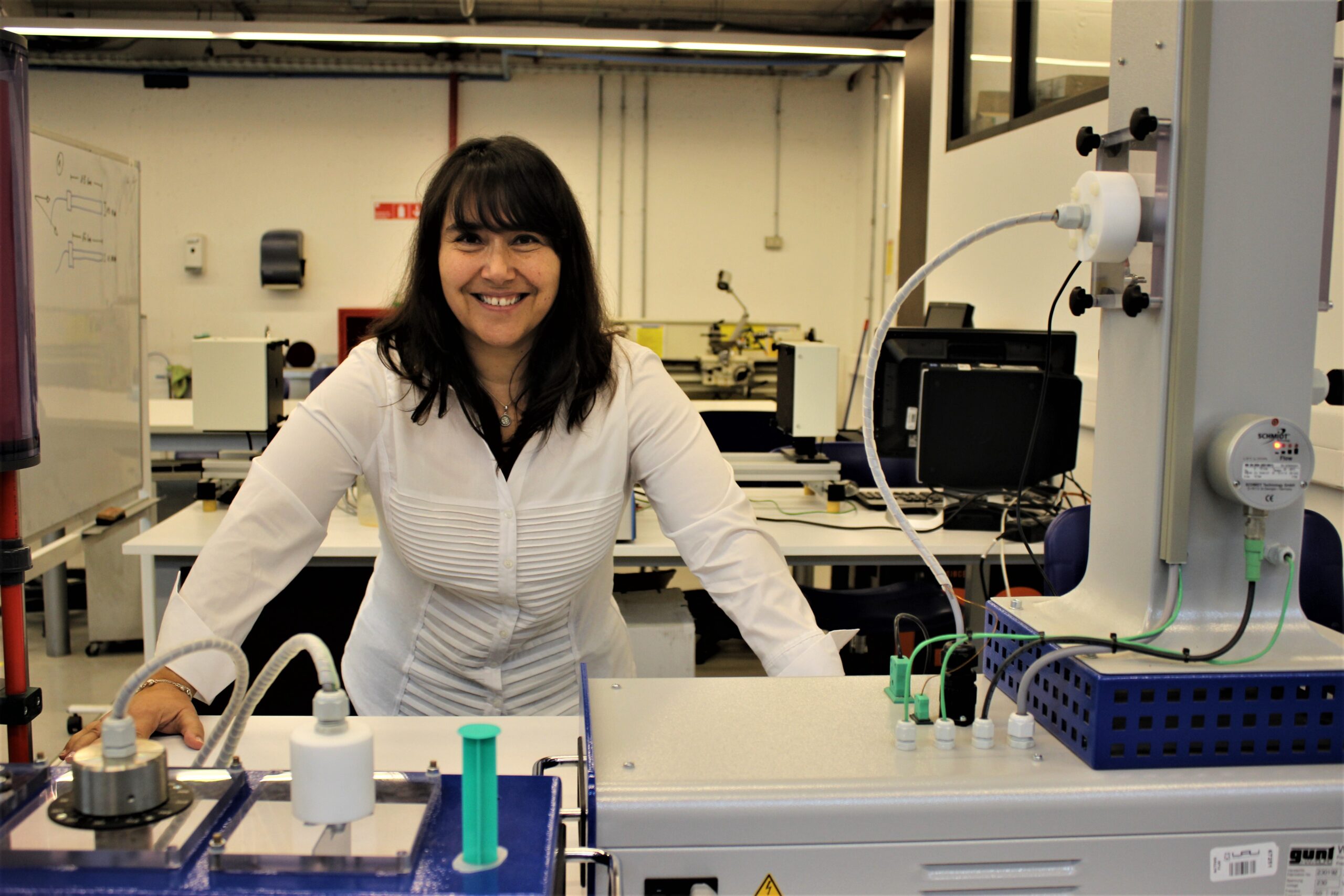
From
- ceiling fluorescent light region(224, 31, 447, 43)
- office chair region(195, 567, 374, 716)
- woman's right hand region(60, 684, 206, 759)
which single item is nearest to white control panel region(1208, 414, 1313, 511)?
woman's right hand region(60, 684, 206, 759)

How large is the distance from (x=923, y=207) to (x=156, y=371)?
15.7 feet

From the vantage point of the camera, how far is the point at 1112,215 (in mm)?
857

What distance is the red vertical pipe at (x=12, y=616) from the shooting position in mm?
1333

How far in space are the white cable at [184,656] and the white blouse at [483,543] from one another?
0.47 metres

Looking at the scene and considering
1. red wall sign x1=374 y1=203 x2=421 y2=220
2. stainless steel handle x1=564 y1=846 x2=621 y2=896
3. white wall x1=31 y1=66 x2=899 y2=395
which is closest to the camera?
stainless steel handle x1=564 y1=846 x2=621 y2=896

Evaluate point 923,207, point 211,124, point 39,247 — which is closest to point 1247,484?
point 39,247

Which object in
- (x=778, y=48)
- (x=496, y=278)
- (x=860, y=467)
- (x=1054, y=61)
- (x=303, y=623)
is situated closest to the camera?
(x=496, y=278)

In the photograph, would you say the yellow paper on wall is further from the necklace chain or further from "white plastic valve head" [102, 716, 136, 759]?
"white plastic valve head" [102, 716, 136, 759]

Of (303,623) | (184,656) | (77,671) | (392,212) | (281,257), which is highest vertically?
(392,212)

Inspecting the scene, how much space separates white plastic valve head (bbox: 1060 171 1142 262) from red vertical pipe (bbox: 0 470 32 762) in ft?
4.31

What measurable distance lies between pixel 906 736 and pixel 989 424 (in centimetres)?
173

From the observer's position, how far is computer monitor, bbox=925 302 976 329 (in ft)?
13.7

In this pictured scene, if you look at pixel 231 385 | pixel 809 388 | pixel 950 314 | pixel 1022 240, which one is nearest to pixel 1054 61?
pixel 1022 240

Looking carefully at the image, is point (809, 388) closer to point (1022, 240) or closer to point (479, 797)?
point (1022, 240)
